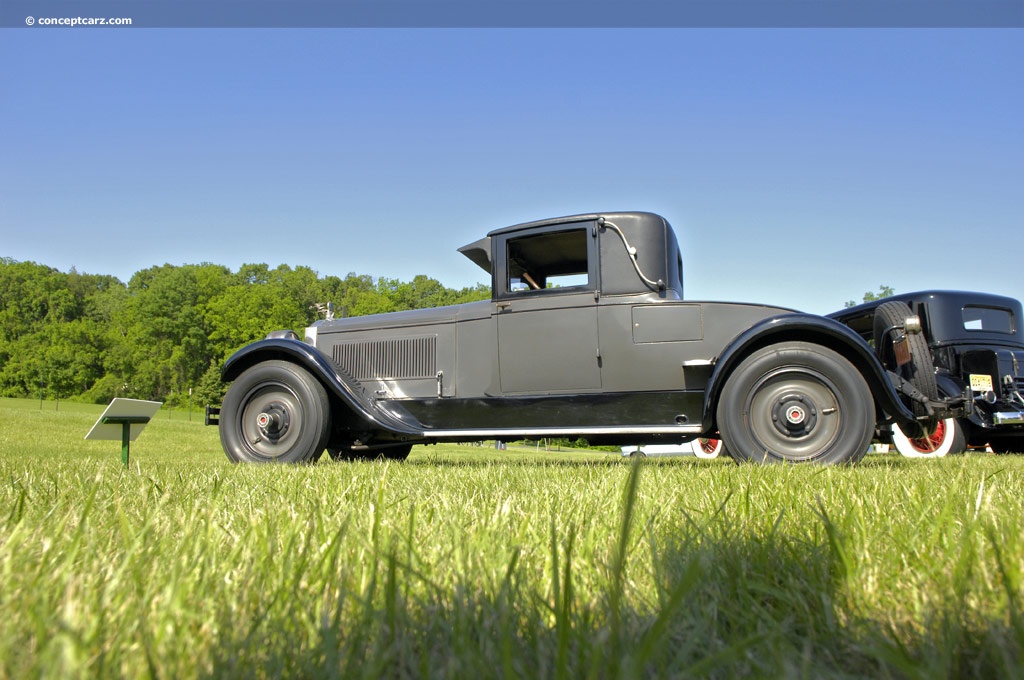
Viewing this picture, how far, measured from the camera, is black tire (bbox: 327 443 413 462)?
6.18 m

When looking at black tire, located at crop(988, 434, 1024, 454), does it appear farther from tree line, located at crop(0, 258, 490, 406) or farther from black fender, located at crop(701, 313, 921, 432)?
tree line, located at crop(0, 258, 490, 406)

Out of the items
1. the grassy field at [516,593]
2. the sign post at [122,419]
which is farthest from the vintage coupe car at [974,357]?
the sign post at [122,419]

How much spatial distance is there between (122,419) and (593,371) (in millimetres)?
4047

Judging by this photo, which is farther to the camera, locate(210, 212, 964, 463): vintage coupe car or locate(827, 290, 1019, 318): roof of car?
locate(827, 290, 1019, 318): roof of car

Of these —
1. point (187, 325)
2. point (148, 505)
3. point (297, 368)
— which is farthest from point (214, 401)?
point (148, 505)

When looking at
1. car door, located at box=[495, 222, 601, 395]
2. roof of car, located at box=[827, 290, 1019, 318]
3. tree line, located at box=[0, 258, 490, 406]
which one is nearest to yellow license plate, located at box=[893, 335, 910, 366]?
car door, located at box=[495, 222, 601, 395]

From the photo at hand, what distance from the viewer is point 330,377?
17.6 feet

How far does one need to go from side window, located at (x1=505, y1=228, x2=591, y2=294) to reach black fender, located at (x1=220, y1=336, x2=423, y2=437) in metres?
1.54

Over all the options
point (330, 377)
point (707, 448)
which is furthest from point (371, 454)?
point (707, 448)

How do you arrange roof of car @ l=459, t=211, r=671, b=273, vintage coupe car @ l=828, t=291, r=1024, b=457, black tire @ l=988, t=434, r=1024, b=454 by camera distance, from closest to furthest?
1. roof of car @ l=459, t=211, r=671, b=273
2. vintage coupe car @ l=828, t=291, r=1024, b=457
3. black tire @ l=988, t=434, r=1024, b=454

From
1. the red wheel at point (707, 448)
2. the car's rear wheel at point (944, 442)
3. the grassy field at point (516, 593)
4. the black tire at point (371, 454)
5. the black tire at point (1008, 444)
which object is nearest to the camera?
the grassy field at point (516, 593)

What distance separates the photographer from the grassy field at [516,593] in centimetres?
87

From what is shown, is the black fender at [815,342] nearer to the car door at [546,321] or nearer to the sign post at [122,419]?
the car door at [546,321]

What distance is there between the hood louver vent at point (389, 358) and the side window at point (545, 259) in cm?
99
